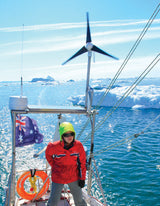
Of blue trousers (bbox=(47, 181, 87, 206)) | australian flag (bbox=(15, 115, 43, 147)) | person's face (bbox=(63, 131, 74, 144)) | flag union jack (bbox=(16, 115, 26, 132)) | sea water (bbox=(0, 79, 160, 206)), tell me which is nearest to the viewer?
person's face (bbox=(63, 131, 74, 144))

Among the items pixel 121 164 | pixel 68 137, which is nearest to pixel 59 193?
pixel 68 137

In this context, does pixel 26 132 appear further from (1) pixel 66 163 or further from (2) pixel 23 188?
(1) pixel 66 163

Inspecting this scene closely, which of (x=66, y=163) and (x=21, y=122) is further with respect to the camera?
(x=21, y=122)

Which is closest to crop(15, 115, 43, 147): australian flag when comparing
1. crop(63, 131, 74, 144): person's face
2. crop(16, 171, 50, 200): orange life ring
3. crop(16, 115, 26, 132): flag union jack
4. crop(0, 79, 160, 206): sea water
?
crop(16, 115, 26, 132): flag union jack

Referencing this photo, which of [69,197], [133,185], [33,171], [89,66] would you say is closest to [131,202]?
[133,185]

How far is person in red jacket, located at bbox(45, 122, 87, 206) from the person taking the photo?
3.98 metres

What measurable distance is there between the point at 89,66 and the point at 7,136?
22.5 metres

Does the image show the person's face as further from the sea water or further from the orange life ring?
the sea water

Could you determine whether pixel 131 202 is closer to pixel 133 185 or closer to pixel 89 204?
pixel 133 185

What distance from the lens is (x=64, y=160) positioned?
4047 mm

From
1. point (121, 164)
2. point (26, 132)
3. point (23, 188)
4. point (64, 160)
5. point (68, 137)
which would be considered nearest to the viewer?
Answer: point (68, 137)

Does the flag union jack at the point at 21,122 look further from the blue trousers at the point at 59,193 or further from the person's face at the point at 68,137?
the person's face at the point at 68,137

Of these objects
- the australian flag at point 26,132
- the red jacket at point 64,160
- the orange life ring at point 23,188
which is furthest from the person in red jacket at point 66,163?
the australian flag at point 26,132

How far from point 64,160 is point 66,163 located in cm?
9
